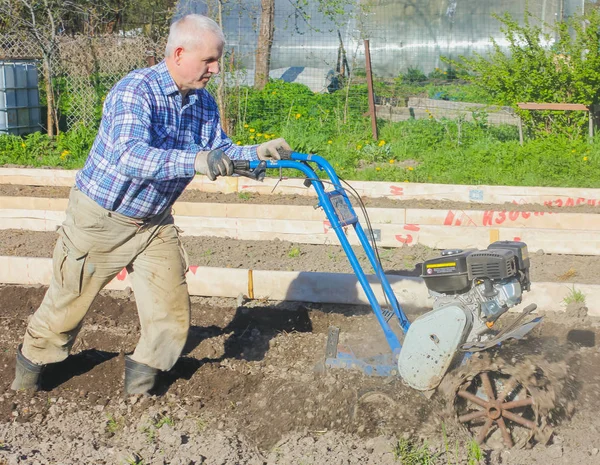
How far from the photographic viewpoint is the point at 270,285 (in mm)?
5719

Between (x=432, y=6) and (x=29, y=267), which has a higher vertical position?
(x=432, y=6)

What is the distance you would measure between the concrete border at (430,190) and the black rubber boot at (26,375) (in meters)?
4.89

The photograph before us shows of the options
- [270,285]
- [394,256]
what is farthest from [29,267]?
[394,256]

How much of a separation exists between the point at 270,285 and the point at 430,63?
15494 millimetres

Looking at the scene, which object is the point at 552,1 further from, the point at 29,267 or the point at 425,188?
the point at 29,267

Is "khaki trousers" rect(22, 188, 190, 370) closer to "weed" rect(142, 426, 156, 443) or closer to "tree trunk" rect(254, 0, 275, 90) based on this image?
"weed" rect(142, 426, 156, 443)

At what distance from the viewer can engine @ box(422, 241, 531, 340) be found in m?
3.54

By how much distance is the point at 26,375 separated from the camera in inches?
167

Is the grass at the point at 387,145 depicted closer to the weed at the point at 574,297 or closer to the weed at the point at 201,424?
the weed at the point at 574,297

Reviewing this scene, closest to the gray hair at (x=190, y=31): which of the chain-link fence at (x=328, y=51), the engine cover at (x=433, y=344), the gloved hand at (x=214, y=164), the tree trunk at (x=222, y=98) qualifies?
the gloved hand at (x=214, y=164)

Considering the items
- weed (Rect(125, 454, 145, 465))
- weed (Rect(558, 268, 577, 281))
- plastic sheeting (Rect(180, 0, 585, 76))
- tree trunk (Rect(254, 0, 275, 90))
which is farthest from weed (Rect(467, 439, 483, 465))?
plastic sheeting (Rect(180, 0, 585, 76))

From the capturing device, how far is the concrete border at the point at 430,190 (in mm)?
8742

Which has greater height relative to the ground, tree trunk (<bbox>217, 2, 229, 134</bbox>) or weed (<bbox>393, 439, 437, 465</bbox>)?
tree trunk (<bbox>217, 2, 229, 134</bbox>)

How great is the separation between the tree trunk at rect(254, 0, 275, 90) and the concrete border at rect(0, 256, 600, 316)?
10.2 metres
